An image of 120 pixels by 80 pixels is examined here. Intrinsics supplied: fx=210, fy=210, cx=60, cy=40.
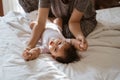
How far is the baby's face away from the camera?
123cm

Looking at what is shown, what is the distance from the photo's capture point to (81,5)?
1457 mm

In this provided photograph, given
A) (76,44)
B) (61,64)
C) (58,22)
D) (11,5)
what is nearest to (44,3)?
(58,22)

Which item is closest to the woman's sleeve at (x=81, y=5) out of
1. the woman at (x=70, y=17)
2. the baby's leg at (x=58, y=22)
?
the woman at (x=70, y=17)

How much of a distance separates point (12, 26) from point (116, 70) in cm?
86

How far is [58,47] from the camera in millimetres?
1244

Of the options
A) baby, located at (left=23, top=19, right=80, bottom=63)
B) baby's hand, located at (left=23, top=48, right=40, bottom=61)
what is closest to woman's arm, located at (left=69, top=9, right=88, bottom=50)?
baby, located at (left=23, top=19, right=80, bottom=63)

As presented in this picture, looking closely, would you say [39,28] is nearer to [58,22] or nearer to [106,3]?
[58,22]

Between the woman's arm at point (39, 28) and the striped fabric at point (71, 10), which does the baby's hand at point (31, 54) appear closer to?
the woman's arm at point (39, 28)

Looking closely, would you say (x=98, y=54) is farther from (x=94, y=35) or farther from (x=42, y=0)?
(x=42, y=0)

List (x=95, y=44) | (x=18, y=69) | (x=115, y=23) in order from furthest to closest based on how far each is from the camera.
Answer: (x=115, y=23) < (x=95, y=44) < (x=18, y=69)

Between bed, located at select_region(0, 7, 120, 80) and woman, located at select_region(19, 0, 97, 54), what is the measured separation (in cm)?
7

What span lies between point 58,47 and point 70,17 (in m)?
0.37

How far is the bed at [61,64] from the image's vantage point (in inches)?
41.3

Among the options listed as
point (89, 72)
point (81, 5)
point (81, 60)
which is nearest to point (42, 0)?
point (81, 5)
